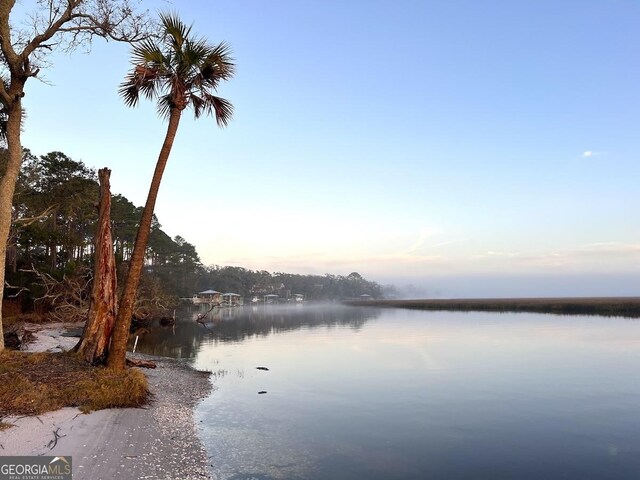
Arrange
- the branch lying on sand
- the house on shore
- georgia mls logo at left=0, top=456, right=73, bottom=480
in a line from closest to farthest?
georgia mls logo at left=0, top=456, right=73, bottom=480
the branch lying on sand
the house on shore

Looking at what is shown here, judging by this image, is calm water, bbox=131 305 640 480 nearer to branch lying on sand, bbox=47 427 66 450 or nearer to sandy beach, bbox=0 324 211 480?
sandy beach, bbox=0 324 211 480

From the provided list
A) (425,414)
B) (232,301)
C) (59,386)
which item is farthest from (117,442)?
(232,301)

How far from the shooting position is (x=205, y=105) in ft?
56.5

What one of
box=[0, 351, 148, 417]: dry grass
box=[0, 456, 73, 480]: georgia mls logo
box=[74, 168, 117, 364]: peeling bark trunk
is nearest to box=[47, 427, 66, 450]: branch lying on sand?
box=[0, 456, 73, 480]: georgia mls logo

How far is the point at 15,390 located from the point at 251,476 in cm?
669

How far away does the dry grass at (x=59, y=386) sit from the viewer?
10648mm

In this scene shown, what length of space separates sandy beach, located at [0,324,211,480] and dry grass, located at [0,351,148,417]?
1.11ft

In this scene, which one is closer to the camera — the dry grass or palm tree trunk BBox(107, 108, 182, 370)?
the dry grass

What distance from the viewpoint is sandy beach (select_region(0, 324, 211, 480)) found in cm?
834

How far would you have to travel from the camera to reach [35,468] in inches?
311

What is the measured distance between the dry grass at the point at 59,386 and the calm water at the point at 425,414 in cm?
259

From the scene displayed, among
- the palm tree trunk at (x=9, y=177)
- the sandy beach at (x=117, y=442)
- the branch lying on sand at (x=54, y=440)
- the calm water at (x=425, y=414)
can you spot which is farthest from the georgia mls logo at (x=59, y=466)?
the palm tree trunk at (x=9, y=177)

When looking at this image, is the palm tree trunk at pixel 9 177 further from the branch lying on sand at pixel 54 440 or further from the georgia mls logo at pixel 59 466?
the georgia mls logo at pixel 59 466

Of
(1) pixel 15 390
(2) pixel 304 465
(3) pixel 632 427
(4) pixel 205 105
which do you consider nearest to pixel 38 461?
(1) pixel 15 390
